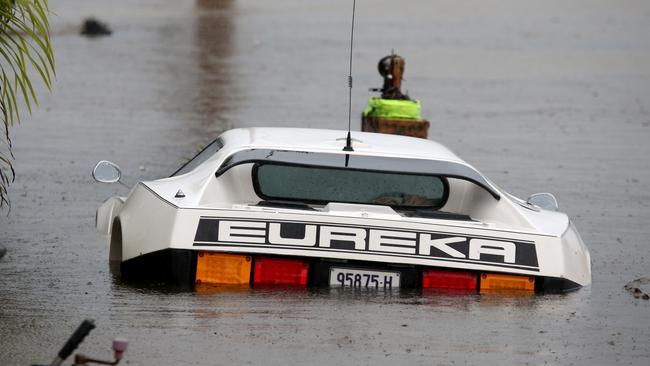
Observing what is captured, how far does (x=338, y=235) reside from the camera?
27.6ft

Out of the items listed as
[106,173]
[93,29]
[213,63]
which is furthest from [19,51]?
[93,29]

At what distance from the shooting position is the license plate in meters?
8.57

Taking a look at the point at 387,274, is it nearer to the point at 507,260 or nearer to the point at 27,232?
the point at 507,260

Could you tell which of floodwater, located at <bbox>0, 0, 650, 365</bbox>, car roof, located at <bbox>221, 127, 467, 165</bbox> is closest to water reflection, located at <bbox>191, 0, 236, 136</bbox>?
floodwater, located at <bbox>0, 0, 650, 365</bbox>

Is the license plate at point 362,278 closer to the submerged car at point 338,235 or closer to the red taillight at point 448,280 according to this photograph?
the submerged car at point 338,235

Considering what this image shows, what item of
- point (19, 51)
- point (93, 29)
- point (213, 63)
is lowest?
point (19, 51)

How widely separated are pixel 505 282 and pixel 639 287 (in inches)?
66.9

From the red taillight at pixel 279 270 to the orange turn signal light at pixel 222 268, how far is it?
0.06 m

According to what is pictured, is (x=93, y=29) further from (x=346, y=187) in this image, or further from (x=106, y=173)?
(x=346, y=187)

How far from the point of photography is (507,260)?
859 centimetres

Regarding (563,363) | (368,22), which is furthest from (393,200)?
(368,22)

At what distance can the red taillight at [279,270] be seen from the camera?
28.1 ft

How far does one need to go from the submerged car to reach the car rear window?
0.42 m

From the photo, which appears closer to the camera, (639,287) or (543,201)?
(543,201)
